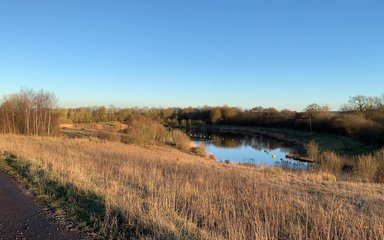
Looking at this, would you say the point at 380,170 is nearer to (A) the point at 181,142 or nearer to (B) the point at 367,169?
(B) the point at 367,169

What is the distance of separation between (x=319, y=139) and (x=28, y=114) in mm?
48610

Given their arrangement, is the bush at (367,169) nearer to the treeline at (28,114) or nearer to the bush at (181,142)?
the bush at (181,142)

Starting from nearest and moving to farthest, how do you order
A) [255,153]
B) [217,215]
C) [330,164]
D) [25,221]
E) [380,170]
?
[25,221] → [217,215] → [380,170] → [330,164] → [255,153]

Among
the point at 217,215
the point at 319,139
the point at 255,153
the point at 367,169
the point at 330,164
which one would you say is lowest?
the point at 255,153

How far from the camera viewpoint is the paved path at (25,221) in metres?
5.63

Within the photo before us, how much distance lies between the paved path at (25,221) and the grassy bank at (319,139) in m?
41.8

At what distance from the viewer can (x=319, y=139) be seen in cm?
6278

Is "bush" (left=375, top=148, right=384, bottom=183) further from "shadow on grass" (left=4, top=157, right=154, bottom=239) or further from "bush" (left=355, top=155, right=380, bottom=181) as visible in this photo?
"shadow on grass" (left=4, top=157, right=154, bottom=239)

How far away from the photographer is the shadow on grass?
5777 mm

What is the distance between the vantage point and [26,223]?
6.26m

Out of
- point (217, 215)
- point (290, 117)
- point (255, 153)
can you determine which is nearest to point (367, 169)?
point (217, 215)

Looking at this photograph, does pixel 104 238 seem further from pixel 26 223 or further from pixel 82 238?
pixel 26 223

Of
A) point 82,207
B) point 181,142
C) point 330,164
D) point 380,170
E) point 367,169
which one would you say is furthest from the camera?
point 181,142

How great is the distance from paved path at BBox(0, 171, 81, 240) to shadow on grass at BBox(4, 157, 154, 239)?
1.06 ft
